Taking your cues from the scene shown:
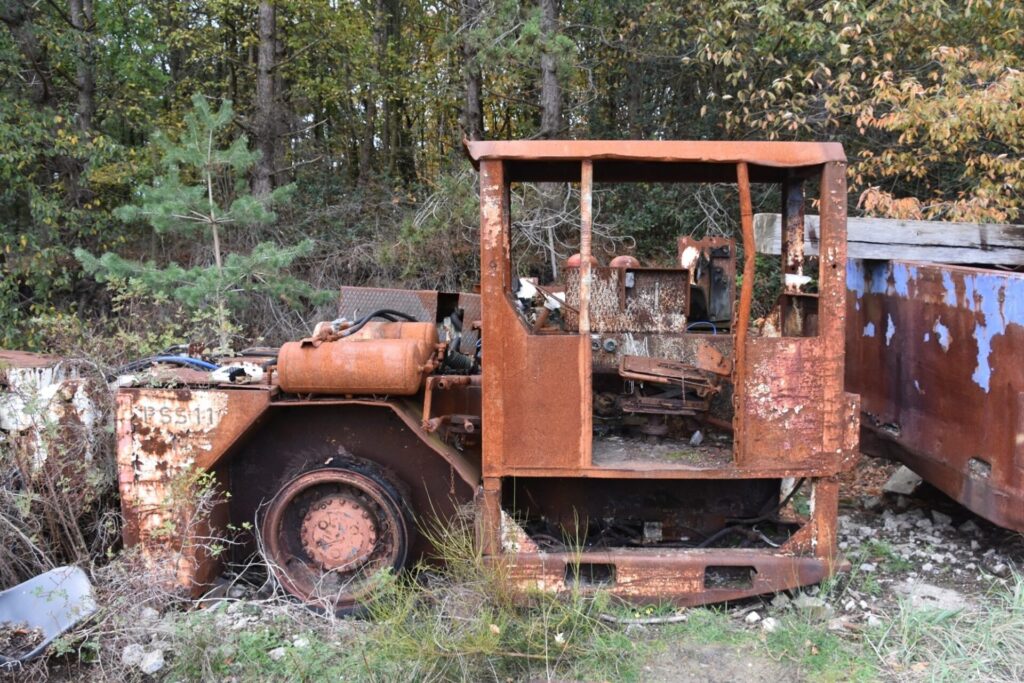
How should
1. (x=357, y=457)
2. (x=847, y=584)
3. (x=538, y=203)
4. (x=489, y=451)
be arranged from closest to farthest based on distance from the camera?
(x=489, y=451)
(x=847, y=584)
(x=357, y=457)
(x=538, y=203)

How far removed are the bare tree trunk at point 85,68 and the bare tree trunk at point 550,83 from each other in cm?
603

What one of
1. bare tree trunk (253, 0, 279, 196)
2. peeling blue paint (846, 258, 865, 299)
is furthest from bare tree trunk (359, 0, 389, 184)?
peeling blue paint (846, 258, 865, 299)

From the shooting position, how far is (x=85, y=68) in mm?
10898

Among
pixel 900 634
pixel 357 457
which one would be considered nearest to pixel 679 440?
pixel 900 634

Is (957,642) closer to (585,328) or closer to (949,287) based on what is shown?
(949,287)

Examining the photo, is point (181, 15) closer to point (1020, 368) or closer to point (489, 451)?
point (489, 451)

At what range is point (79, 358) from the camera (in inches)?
185

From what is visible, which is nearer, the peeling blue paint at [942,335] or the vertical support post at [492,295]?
the vertical support post at [492,295]

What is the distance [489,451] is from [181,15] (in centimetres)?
1171

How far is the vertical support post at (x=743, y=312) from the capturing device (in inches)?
143

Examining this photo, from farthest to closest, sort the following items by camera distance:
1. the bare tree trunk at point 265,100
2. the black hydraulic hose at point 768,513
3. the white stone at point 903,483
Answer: the bare tree trunk at point 265,100
the white stone at point 903,483
the black hydraulic hose at point 768,513

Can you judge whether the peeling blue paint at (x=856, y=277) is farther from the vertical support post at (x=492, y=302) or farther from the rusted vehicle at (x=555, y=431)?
the vertical support post at (x=492, y=302)

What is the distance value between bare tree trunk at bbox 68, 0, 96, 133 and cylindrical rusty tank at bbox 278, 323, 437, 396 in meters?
8.59

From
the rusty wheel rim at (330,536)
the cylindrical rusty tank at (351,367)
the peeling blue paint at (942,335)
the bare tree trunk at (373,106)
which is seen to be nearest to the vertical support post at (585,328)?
the cylindrical rusty tank at (351,367)
